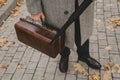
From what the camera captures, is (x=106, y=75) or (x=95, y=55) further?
(x=95, y=55)

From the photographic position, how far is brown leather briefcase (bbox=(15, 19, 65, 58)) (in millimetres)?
3357

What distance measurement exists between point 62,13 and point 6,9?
321 cm

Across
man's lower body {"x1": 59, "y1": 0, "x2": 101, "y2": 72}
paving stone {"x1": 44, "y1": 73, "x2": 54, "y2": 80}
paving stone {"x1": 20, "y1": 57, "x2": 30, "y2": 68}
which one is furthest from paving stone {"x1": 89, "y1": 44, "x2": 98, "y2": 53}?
paving stone {"x1": 20, "y1": 57, "x2": 30, "y2": 68}

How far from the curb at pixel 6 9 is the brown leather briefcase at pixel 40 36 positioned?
103 inches

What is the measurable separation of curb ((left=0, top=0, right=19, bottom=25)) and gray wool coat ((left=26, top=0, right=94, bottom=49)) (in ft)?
8.97

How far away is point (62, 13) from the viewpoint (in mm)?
3357

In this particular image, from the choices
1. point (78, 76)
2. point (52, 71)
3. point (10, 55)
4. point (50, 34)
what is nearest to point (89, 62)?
point (78, 76)

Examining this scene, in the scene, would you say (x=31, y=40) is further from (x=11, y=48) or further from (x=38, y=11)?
(x=11, y=48)

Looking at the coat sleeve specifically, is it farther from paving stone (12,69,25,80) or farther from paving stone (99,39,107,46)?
paving stone (99,39,107,46)

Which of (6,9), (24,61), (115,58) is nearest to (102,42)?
(115,58)

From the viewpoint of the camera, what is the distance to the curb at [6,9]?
19.8 ft

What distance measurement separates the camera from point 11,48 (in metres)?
5.05

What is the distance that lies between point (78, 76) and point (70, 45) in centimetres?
65

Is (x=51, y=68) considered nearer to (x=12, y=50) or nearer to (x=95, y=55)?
(x=95, y=55)
